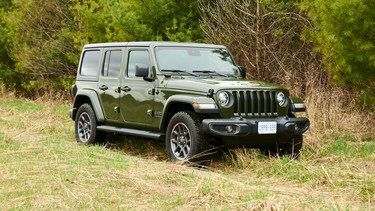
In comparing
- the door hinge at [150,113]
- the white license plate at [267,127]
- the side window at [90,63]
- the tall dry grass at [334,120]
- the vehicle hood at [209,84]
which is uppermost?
the side window at [90,63]

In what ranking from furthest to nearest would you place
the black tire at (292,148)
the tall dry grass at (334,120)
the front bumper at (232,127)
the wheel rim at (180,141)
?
1. the tall dry grass at (334,120)
2. the black tire at (292,148)
3. the wheel rim at (180,141)
4. the front bumper at (232,127)

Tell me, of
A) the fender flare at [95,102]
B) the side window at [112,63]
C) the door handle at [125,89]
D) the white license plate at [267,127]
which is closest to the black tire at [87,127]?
the fender flare at [95,102]

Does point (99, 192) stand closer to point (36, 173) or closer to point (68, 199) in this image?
A: point (68, 199)

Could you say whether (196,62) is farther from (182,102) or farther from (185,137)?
(185,137)

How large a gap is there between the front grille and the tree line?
2.23 m

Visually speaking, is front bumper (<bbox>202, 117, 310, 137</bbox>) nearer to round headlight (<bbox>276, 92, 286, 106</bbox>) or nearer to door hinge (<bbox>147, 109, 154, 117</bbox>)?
round headlight (<bbox>276, 92, 286, 106</bbox>)

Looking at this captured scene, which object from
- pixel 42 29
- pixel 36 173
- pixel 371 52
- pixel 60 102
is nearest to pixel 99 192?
pixel 36 173

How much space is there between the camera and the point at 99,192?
601 centimetres

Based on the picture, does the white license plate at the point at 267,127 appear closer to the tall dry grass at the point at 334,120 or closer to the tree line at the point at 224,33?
the tall dry grass at the point at 334,120

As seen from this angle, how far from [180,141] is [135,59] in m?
1.82

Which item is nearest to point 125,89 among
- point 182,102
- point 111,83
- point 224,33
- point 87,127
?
point 111,83

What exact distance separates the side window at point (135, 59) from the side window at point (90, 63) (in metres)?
1.03

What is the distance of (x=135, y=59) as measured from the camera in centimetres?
938

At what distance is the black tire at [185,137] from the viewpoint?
309 inches
